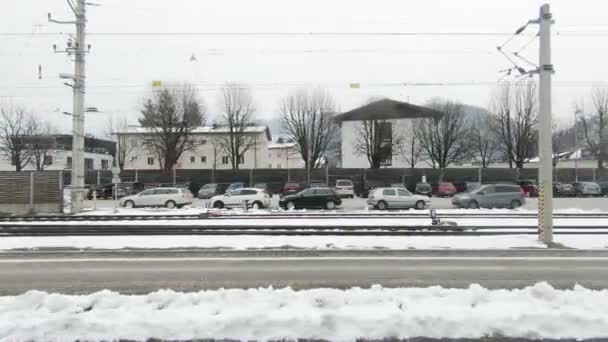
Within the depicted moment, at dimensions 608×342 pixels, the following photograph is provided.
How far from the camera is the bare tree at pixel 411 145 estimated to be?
63312 millimetres

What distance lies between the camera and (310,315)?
5484mm

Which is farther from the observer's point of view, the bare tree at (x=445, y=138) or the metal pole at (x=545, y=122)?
the bare tree at (x=445, y=138)

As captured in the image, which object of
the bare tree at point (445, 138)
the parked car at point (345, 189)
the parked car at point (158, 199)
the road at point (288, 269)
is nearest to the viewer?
the road at point (288, 269)

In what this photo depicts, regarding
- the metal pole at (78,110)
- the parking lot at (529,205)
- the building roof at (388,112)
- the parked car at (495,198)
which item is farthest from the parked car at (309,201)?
the building roof at (388,112)

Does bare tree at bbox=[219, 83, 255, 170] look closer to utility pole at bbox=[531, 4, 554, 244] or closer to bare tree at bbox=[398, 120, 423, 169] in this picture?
bare tree at bbox=[398, 120, 423, 169]

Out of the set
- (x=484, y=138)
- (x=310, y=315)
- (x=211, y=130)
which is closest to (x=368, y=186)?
(x=484, y=138)

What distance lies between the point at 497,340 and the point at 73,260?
31.9ft

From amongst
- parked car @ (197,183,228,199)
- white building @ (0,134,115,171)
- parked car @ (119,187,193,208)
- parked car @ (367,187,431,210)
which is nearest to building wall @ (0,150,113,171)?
white building @ (0,134,115,171)

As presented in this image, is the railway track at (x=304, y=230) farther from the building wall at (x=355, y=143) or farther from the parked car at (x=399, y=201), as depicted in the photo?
the building wall at (x=355, y=143)

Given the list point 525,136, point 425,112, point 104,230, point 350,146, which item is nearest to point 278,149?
point 350,146

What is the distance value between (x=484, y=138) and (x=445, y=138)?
8082 mm

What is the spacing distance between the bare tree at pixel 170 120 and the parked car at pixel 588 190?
45377 millimetres

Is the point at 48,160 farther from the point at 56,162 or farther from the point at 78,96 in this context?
the point at 78,96

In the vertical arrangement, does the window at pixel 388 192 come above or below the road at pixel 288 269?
above
